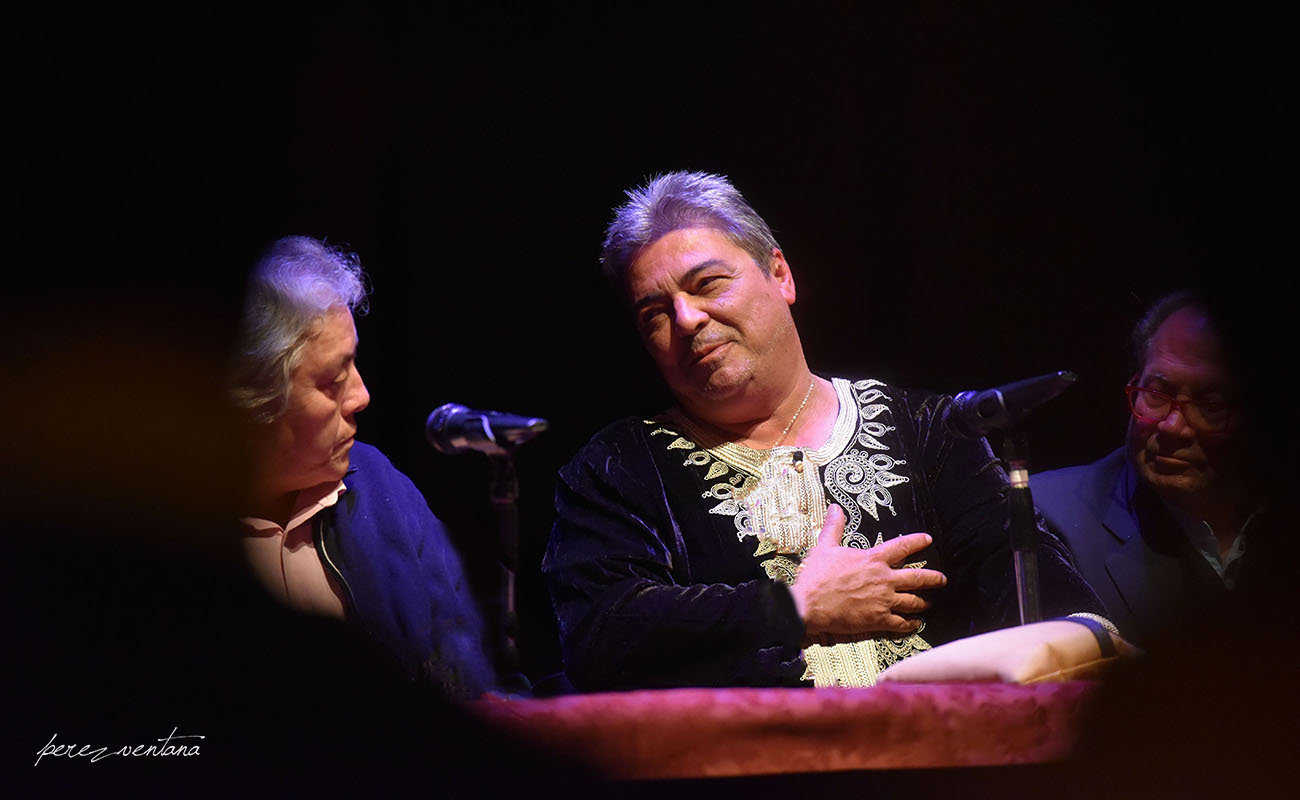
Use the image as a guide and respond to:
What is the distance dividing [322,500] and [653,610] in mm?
879

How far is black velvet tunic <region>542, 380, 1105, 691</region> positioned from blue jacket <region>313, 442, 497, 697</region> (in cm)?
28

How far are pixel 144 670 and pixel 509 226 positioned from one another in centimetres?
190

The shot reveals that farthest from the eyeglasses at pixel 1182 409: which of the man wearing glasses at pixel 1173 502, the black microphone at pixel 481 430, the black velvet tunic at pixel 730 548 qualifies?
the black microphone at pixel 481 430

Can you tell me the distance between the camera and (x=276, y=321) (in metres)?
2.68

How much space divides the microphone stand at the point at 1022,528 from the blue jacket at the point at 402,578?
4.10ft

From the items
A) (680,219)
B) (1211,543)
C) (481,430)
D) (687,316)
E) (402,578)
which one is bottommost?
(1211,543)

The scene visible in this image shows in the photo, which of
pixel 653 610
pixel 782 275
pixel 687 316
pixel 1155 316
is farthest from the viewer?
pixel 1155 316

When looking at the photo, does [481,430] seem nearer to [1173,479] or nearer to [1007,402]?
[1007,402]

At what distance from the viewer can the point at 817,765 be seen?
169 cm

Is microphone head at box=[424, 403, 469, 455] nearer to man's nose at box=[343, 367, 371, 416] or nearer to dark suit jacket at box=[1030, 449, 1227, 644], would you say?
man's nose at box=[343, 367, 371, 416]

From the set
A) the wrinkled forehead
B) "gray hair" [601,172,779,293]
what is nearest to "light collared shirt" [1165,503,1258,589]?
the wrinkled forehead

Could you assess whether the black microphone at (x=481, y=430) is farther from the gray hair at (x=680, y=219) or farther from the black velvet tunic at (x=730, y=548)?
the gray hair at (x=680, y=219)

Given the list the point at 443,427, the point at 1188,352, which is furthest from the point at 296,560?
the point at 1188,352

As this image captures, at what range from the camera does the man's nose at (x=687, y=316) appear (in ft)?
9.34
